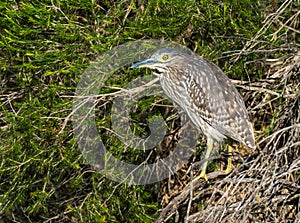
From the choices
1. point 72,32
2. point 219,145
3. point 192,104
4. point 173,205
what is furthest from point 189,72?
point 173,205

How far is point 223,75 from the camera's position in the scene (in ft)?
11.8

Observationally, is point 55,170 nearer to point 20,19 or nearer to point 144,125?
point 144,125

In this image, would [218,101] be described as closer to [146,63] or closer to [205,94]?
[205,94]

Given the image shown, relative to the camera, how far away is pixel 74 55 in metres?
3.79

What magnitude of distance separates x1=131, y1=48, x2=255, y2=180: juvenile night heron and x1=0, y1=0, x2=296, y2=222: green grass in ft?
0.60

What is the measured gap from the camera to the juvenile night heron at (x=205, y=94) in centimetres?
358

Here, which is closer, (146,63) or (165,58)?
(146,63)

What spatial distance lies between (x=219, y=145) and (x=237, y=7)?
0.85m

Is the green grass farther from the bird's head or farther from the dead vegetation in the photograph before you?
the dead vegetation

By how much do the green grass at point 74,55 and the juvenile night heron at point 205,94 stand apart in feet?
0.60

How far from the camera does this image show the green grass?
3715 millimetres

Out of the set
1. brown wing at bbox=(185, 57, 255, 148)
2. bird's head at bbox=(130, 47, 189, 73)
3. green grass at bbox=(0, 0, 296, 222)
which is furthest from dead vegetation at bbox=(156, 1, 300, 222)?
bird's head at bbox=(130, 47, 189, 73)

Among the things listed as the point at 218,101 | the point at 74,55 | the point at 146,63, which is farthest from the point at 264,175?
the point at 74,55

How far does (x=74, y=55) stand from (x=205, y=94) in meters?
0.82
